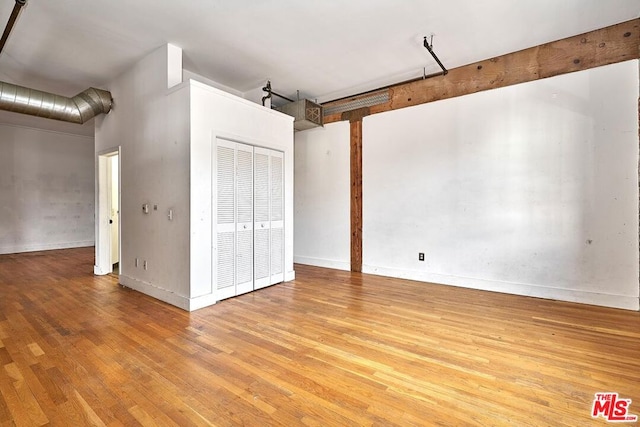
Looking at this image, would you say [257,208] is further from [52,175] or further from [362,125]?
[52,175]

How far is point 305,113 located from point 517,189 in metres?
3.57

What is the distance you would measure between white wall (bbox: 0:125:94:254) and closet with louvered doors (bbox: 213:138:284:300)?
23.9 feet

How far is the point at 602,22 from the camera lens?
10.9 ft

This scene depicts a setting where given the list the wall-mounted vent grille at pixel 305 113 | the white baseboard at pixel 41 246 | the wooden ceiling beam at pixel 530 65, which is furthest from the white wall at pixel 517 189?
the white baseboard at pixel 41 246

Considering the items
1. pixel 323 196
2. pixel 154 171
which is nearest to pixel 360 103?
pixel 323 196

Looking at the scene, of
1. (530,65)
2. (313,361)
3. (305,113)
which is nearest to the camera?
(313,361)

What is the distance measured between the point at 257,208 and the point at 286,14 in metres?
2.40

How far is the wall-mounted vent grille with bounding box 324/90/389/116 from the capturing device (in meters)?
5.07

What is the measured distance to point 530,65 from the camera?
3877 millimetres

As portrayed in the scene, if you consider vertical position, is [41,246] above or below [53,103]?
below

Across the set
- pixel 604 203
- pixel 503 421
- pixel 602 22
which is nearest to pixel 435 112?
pixel 602 22

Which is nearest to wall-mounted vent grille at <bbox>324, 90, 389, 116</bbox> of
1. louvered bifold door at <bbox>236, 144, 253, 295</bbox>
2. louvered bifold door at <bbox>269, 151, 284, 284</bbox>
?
louvered bifold door at <bbox>269, 151, 284, 284</bbox>

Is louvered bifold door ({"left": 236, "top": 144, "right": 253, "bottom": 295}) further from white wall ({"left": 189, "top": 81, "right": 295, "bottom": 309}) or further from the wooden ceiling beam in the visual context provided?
the wooden ceiling beam

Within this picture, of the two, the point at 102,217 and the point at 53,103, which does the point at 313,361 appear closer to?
the point at 102,217
